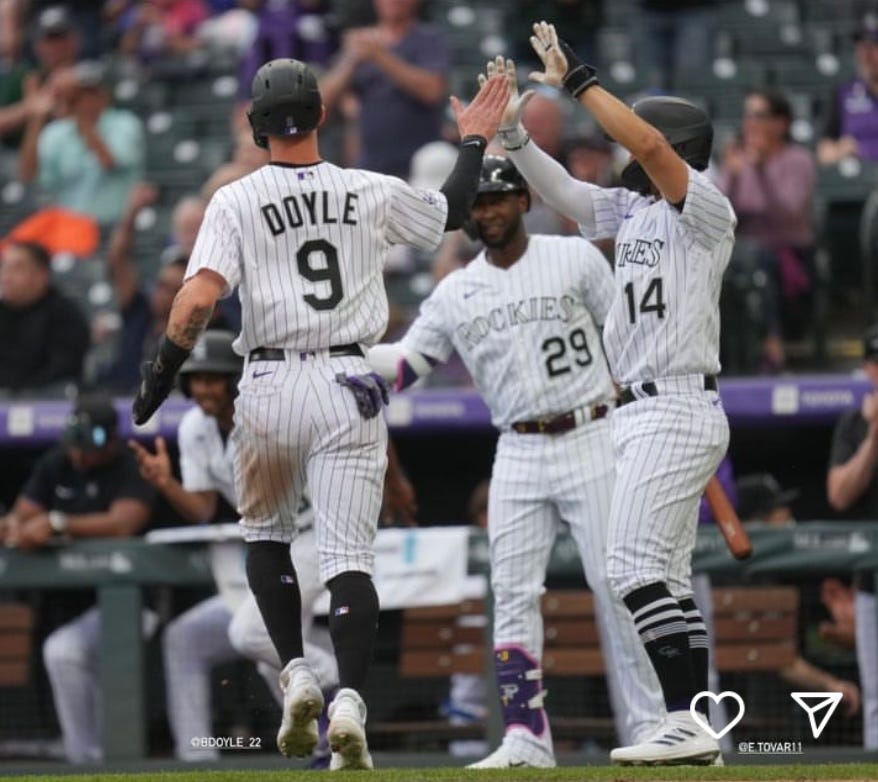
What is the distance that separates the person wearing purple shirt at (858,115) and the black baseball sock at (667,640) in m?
5.45

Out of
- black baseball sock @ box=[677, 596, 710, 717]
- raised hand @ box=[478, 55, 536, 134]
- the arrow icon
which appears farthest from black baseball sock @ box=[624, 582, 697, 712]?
the arrow icon

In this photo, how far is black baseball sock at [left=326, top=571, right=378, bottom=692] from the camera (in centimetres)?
585

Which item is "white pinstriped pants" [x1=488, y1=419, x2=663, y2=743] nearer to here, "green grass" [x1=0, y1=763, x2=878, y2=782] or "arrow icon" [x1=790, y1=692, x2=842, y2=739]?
"arrow icon" [x1=790, y1=692, x2=842, y2=739]

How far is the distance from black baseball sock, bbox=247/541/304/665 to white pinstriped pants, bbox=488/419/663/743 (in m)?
1.17

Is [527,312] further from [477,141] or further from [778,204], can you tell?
[778,204]

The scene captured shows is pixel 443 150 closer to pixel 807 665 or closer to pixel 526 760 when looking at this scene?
pixel 807 665

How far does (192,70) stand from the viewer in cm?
1350

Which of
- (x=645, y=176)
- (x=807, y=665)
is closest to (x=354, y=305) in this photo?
(x=645, y=176)

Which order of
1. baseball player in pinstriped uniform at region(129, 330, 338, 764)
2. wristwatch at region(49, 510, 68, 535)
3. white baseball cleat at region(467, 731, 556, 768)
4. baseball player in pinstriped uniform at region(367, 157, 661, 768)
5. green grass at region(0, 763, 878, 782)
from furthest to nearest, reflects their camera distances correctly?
wristwatch at region(49, 510, 68, 535), baseball player in pinstriped uniform at region(129, 330, 338, 764), baseball player in pinstriped uniform at region(367, 157, 661, 768), white baseball cleat at region(467, 731, 556, 768), green grass at region(0, 763, 878, 782)

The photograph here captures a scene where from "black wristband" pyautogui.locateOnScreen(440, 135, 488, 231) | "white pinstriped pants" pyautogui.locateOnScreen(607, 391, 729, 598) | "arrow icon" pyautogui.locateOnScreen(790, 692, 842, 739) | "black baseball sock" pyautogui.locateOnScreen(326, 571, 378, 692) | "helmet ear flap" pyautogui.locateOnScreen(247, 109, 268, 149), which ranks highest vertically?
"helmet ear flap" pyautogui.locateOnScreen(247, 109, 268, 149)

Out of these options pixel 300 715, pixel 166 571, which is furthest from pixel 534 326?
pixel 166 571

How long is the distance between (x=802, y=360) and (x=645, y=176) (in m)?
3.89

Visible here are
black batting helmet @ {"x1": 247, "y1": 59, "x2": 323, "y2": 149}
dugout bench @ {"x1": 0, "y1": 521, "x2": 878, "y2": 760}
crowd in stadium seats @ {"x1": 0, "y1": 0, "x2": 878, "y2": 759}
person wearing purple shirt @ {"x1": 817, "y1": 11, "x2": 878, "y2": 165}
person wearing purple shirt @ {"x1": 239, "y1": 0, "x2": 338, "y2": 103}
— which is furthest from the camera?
person wearing purple shirt @ {"x1": 239, "y1": 0, "x2": 338, "y2": 103}

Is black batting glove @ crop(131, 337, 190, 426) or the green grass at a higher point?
black batting glove @ crop(131, 337, 190, 426)
